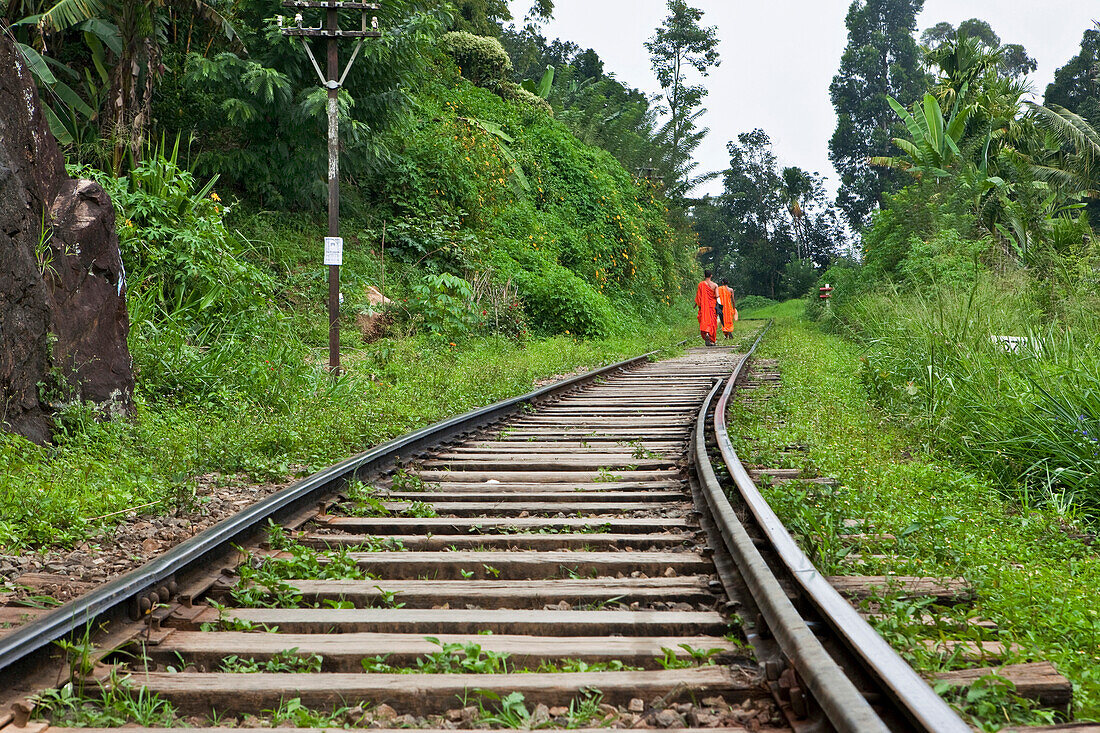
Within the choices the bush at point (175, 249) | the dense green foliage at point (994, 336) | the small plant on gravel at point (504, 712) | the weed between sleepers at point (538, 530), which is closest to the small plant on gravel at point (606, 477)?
the weed between sleepers at point (538, 530)

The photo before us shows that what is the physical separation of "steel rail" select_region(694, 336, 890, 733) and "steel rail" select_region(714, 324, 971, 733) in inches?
1.3

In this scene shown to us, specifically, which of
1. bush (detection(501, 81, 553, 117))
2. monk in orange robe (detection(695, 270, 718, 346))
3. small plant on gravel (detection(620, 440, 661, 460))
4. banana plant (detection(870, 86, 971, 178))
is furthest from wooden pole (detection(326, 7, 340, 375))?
banana plant (detection(870, 86, 971, 178))

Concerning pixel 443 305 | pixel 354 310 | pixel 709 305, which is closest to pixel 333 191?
pixel 354 310

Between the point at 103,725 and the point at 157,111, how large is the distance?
13611 mm

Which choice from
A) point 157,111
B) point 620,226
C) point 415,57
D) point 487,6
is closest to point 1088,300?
point 415,57

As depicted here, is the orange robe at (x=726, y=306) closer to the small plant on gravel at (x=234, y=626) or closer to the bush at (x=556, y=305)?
the bush at (x=556, y=305)

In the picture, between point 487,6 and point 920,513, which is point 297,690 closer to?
point 920,513

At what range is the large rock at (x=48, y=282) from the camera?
18.5 feet

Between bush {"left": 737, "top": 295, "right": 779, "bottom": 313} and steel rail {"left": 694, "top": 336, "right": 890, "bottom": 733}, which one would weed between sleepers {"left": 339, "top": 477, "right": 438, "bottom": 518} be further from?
bush {"left": 737, "top": 295, "right": 779, "bottom": 313}

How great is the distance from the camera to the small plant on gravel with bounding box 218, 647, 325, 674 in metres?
2.42

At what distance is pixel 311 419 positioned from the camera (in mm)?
7105

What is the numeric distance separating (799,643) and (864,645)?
16cm

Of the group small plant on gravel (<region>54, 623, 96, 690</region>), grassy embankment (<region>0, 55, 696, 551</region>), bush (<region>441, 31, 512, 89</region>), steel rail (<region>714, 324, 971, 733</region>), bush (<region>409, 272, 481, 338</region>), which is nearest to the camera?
steel rail (<region>714, 324, 971, 733</region>)

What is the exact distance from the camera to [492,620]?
275cm
